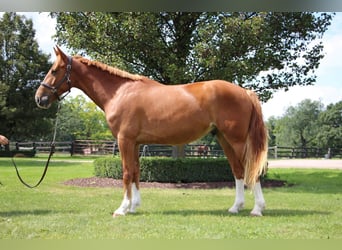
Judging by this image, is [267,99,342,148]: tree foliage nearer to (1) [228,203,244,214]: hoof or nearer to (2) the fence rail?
(2) the fence rail

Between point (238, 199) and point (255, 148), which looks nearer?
point (255, 148)

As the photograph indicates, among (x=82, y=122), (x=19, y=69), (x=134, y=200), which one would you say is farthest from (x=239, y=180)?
(x=82, y=122)

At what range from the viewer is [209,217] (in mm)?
4648

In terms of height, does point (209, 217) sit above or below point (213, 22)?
below

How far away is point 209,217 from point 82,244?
66.3 inches

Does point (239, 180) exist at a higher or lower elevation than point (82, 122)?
lower

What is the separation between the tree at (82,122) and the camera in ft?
113

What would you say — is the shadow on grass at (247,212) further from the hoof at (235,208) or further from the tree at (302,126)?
the tree at (302,126)

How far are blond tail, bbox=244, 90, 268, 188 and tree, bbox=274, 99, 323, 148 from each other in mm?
33000

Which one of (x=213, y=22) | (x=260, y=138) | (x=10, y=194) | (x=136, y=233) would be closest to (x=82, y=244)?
(x=136, y=233)

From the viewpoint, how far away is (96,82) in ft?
17.0

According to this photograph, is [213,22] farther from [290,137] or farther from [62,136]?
[290,137]

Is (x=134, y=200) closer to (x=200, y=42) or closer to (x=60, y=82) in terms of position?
(x=60, y=82)

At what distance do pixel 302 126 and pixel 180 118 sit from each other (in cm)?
3727
